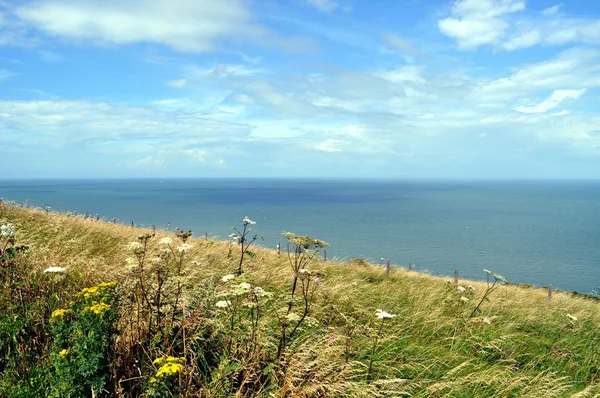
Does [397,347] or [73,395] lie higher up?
[73,395]

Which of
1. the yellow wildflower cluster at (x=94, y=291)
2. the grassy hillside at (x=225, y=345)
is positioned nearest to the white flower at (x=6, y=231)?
the grassy hillside at (x=225, y=345)

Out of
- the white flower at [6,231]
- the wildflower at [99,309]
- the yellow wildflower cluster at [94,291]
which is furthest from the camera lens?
the white flower at [6,231]

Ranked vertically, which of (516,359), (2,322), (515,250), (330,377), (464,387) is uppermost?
(2,322)

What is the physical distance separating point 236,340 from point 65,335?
1894 mm

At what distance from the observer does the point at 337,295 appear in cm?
834

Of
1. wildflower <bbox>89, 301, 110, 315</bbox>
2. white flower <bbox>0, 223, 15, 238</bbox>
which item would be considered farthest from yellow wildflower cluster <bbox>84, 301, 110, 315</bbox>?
white flower <bbox>0, 223, 15, 238</bbox>

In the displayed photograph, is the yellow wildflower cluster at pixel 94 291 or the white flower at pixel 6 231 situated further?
the white flower at pixel 6 231

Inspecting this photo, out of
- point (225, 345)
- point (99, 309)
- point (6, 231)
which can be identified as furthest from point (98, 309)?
point (6, 231)

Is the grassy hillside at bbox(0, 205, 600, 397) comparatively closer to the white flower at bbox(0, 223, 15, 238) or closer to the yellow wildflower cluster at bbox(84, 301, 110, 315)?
the yellow wildflower cluster at bbox(84, 301, 110, 315)

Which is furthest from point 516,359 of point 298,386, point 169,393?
point 169,393

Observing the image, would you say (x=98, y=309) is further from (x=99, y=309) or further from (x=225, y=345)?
(x=225, y=345)

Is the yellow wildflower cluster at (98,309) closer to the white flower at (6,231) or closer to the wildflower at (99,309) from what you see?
the wildflower at (99,309)

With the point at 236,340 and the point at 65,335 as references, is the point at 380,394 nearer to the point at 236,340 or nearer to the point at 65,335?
the point at 236,340

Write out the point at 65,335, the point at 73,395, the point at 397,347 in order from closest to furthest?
the point at 73,395
the point at 65,335
the point at 397,347
